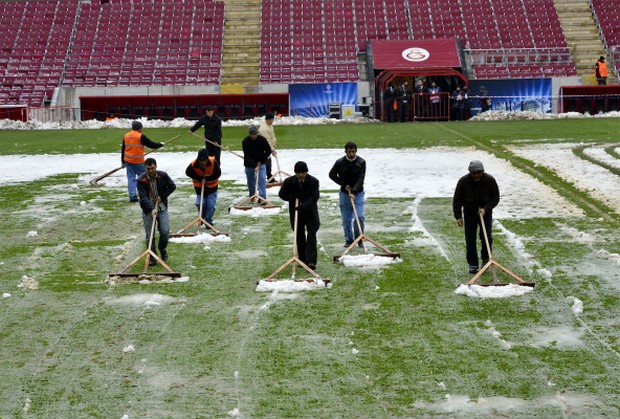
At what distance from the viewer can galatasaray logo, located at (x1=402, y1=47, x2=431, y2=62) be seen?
5297cm

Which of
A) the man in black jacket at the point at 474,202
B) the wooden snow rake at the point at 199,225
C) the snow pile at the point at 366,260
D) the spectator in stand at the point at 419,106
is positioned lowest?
the snow pile at the point at 366,260

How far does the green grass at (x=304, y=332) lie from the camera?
349 inches

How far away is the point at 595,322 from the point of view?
11.1 meters

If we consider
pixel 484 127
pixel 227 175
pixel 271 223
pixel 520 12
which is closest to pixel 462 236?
pixel 271 223

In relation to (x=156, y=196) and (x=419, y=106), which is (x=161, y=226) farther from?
(x=419, y=106)

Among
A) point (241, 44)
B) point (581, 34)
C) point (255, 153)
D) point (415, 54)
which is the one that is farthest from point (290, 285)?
point (581, 34)

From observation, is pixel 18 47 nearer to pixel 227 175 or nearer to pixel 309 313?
pixel 227 175

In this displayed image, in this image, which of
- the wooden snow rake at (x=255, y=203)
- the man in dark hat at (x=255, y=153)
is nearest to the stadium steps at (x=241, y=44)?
the wooden snow rake at (x=255, y=203)

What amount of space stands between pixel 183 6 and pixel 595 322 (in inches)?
2151

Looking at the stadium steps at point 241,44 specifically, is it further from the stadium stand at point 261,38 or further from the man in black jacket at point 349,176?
the man in black jacket at point 349,176

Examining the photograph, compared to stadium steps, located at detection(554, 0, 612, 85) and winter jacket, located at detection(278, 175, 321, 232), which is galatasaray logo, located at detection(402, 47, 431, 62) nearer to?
stadium steps, located at detection(554, 0, 612, 85)

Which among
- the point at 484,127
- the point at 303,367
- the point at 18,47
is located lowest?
the point at 303,367

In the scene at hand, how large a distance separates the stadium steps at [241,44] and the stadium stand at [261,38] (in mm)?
482

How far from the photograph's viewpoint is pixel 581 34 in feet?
195
